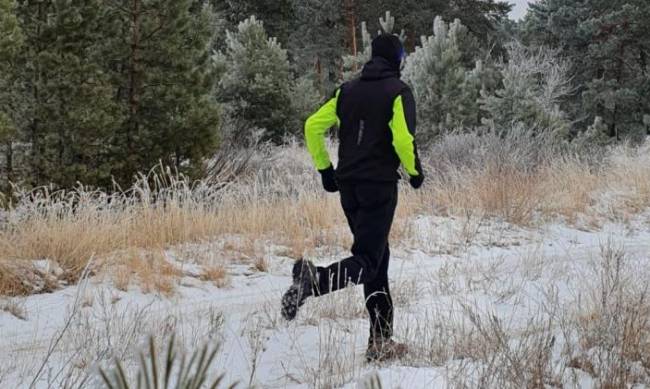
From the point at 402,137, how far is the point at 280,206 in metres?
4.61

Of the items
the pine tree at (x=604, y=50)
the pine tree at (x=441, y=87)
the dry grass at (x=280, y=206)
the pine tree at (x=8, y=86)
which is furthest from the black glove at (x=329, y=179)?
the pine tree at (x=604, y=50)

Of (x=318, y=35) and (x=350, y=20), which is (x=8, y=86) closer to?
(x=350, y=20)

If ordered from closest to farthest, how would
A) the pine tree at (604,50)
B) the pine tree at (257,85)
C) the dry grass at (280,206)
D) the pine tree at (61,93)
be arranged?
1. the dry grass at (280,206)
2. the pine tree at (61,93)
3. the pine tree at (257,85)
4. the pine tree at (604,50)

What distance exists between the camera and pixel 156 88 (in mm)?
10141

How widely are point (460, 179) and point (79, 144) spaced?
19.3ft

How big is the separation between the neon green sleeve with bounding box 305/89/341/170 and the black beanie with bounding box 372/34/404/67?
346 millimetres

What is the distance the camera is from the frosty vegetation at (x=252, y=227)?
3338 mm

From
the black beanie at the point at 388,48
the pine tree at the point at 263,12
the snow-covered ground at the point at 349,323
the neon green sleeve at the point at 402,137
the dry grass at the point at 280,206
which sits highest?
the pine tree at the point at 263,12

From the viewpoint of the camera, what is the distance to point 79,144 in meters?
9.09

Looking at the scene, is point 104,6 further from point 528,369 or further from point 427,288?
point 528,369

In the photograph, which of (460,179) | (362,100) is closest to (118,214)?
(362,100)

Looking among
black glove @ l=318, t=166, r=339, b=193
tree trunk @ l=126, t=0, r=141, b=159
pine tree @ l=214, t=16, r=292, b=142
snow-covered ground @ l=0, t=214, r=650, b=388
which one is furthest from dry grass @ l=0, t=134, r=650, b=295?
pine tree @ l=214, t=16, r=292, b=142

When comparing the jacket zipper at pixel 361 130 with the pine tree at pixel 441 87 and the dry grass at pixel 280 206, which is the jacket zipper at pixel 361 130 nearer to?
the dry grass at pixel 280 206

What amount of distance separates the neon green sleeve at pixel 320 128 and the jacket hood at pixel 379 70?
244mm
